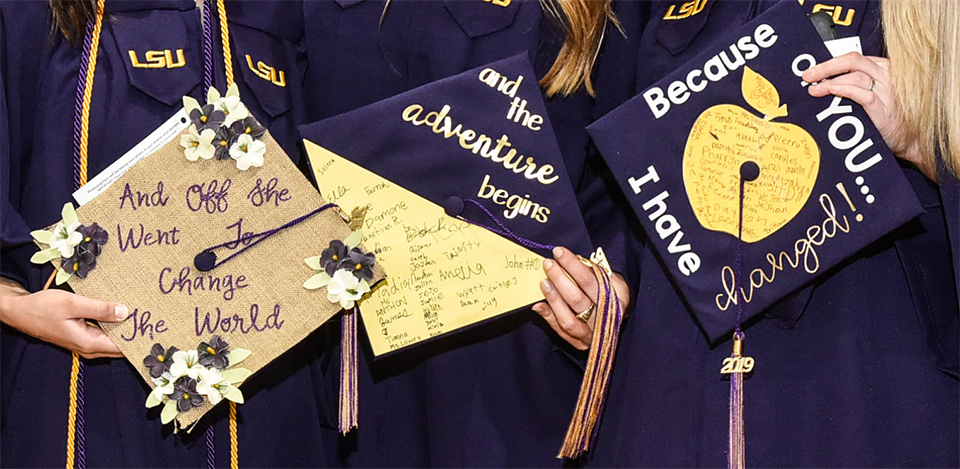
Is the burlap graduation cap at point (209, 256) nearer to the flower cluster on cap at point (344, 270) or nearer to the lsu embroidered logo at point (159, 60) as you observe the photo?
the flower cluster on cap at point (344, 270)

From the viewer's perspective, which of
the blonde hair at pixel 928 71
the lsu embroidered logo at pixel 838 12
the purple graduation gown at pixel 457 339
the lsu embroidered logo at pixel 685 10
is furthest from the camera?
the purple graduation gown at pixel 457 339

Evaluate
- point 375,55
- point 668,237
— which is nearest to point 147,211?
point 375,55

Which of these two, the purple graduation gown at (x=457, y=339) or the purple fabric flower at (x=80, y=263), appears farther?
the purple graduation gown at (x=457, y=339)

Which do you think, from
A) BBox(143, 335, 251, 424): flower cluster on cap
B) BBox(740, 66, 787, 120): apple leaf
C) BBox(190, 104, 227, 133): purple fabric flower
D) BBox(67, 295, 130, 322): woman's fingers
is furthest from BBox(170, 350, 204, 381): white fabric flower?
BBox(740, 66, 787, 120): apple leaf

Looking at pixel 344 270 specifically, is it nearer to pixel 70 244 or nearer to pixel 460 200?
pixel 460 200

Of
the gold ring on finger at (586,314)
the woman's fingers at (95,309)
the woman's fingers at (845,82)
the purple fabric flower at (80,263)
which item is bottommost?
the gold ring on finger at (586,314)

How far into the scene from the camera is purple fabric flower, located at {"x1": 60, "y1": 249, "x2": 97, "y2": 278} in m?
1.53

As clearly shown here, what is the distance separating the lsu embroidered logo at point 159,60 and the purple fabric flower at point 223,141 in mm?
209

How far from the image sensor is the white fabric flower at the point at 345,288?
155 cm

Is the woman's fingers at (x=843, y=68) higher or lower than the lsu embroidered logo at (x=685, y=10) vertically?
lower

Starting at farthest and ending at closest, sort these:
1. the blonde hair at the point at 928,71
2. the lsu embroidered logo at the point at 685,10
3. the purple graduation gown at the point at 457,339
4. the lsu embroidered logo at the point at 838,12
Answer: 1. the purple graduation gown at the point at 457,339
2. the lsu embroidered logo at the point at 685,10
3. the lsu embroidered logo at the point at 838,12
4. the blonde hair at the point at 928,71

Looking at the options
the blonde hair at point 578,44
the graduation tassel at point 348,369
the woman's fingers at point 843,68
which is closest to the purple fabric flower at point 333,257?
the graduation tassel at point 348,369

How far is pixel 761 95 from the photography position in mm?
1534

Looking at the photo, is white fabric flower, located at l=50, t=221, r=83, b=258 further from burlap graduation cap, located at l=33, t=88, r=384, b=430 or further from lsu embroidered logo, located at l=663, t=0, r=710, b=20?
lsu embroidered logo, located at l=663, t=0, r=710, b=20
